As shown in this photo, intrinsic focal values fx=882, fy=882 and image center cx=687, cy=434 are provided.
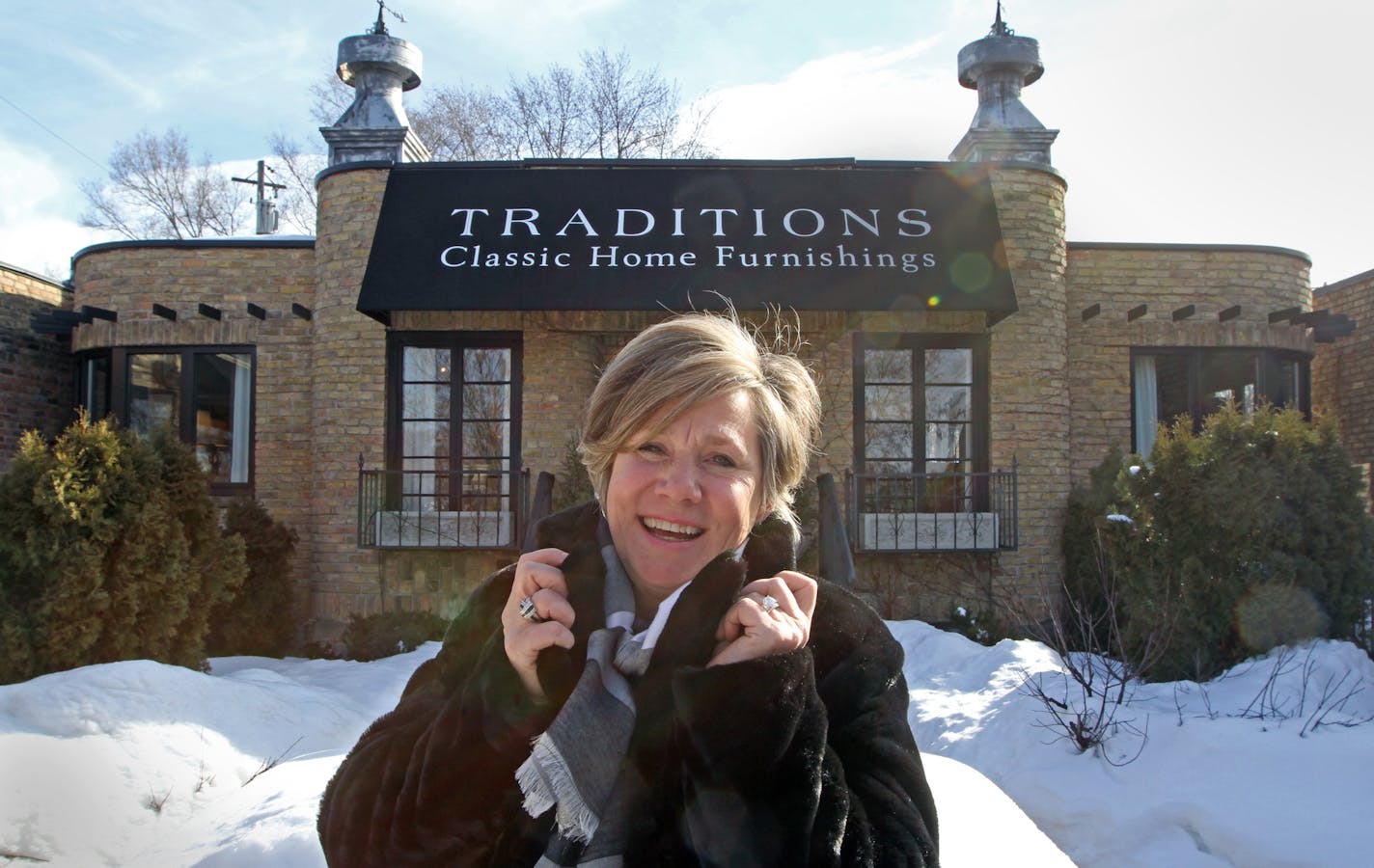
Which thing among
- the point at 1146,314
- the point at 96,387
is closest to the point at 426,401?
the point at 96,387

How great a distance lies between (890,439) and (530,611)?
25.7ft

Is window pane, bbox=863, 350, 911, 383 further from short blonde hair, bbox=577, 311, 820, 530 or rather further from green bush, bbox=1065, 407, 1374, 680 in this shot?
short blonde hair, bbox=577, 311, 820, 530

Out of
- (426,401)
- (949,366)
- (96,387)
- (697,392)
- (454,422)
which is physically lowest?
(697,392)

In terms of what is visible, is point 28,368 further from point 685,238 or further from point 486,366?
point 685,238

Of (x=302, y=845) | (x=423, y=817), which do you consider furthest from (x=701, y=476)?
(x=302, y=845)

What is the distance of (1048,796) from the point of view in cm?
429

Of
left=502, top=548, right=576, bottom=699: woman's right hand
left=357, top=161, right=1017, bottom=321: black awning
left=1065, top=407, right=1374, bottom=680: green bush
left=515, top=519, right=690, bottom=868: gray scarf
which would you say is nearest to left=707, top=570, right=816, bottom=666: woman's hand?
left=515, top=519, right=690, bottom=868: gray scarf

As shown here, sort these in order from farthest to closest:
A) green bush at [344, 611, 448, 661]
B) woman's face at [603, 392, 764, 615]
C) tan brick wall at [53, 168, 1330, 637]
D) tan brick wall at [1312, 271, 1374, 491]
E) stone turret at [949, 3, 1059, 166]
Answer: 1. tan brick wall at [1312, 271, 1374, 491]
2. stone turret at [949, 3, 1059, 166]
3. tan brick wall at [53, 168, 1330, 637]
4. green bush at [344, 611, 448, 661]
5. woman's face at [603, 392, 764, 615]

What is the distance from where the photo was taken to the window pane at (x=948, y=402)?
29.7 feet

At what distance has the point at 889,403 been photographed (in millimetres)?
9016

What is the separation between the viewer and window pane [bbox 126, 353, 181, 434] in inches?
392

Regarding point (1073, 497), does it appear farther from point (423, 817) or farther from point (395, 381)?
point (423, 817)

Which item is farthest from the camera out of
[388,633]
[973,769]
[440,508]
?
[440,508]

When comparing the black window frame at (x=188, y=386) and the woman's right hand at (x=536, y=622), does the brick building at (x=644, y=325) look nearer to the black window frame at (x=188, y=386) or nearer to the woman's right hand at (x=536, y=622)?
the black window frame at (x=188, y=386)
